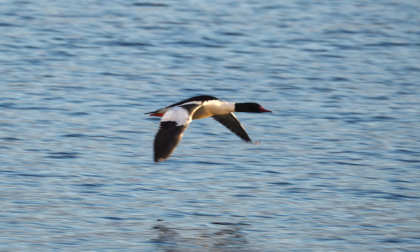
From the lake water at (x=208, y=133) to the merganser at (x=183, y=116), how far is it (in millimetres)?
793

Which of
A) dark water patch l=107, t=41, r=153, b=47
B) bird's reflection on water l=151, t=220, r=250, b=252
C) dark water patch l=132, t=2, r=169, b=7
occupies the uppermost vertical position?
dark water patch l=132, t=2, r=169, b=7

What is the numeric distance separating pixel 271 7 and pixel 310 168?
1368 cm

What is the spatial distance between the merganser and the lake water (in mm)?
793

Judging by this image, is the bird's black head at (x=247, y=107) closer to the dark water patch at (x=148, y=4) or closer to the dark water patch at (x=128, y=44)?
the dark water patch at (x=128, y=44)

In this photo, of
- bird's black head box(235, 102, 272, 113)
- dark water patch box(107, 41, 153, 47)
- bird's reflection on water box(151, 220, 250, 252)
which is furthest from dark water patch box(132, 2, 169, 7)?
bird's reflection on water box(151, 220, 250, 252)

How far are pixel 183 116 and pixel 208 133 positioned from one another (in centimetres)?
376

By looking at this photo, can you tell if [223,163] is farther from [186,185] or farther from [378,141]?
[378,141]

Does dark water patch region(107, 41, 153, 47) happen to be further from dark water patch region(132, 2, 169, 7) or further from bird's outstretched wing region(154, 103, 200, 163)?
bird's outstretched wing region(154, 103, 200, 163)

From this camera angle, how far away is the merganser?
9344 mm

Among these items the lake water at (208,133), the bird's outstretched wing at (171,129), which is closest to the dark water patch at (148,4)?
the lake water at (208,133)

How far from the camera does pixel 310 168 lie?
1222 centimetres

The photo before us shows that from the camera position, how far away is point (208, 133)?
13.7 m

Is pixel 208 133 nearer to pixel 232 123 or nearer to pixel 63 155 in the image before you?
pixel 232 123

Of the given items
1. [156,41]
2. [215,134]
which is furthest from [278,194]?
[156,41]
